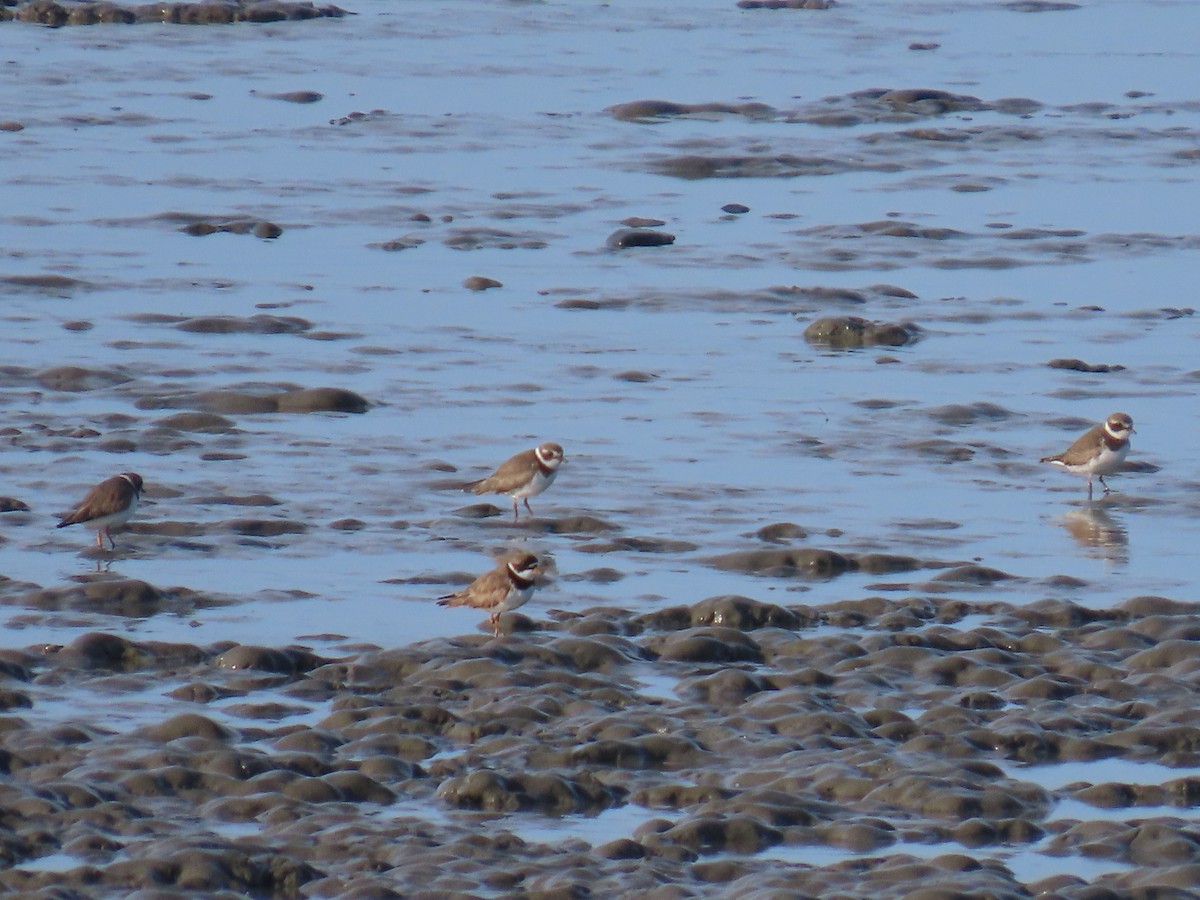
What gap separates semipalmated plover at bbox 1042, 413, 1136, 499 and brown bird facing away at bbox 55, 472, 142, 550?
6018 millimetres

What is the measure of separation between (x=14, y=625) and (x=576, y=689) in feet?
9.55

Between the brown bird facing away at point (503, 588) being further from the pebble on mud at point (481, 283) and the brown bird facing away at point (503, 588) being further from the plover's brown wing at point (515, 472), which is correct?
the pebble on mud at point (481, 283)

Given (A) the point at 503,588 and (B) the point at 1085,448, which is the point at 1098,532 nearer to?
(B) the point at 1085,448

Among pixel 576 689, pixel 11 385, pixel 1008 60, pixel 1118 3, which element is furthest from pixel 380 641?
pixel 1118 3

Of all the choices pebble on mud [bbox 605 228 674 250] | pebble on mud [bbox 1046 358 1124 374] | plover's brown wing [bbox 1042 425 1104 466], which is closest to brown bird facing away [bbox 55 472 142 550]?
plover's brown wing [bbox 1042 425 1104 466]

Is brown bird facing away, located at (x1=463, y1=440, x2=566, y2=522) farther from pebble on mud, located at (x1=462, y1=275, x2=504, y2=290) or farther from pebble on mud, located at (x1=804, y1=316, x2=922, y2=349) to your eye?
pebble on mud, located at (x1=462, y1=275, x2=504, y2=290)

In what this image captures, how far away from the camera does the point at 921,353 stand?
17359mm

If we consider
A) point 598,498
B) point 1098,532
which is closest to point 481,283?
point 598,498

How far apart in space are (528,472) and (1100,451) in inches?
148

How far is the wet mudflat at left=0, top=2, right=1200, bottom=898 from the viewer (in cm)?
820

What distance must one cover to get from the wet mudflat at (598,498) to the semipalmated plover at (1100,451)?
0.25m

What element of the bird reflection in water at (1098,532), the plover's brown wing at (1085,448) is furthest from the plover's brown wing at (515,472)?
the plover's brown wing at (1085,448)

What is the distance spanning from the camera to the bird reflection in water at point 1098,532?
12539 mm

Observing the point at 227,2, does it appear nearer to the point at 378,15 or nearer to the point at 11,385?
the point at 378,15
